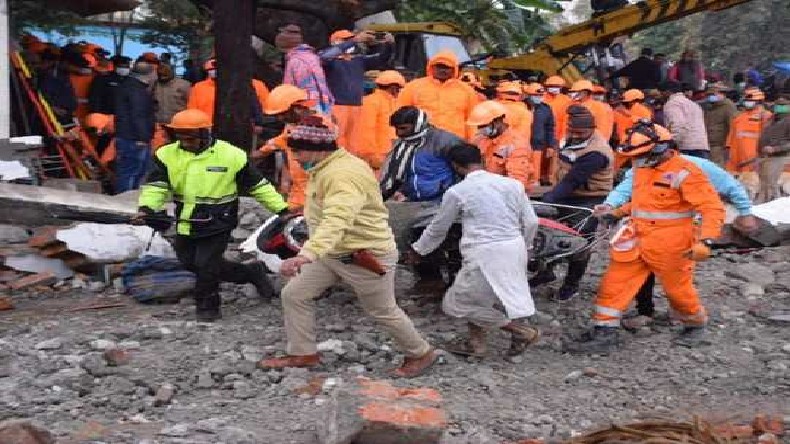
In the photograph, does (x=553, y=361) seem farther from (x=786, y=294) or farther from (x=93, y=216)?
(x=93, y=216)

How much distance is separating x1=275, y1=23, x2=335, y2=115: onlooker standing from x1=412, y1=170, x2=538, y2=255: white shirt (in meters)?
3.06

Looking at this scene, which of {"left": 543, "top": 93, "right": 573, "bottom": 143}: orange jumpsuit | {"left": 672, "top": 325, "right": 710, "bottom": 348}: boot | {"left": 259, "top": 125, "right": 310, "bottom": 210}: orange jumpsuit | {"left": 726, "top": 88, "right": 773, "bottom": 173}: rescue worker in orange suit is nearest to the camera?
{"left": 672, "top": 325, "right": 710, "bottom": 348}: boot

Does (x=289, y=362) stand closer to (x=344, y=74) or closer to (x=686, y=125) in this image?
(x=344, y=74)

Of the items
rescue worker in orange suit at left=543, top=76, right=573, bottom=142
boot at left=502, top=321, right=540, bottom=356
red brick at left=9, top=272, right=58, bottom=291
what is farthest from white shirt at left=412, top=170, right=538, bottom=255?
rescue worker in orange suit at left=543, top=76, right=573, bottom=142

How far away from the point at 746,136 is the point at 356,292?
993 cm

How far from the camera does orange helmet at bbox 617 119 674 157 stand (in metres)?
6.63

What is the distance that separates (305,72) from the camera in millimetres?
9258

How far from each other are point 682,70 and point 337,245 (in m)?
13.0

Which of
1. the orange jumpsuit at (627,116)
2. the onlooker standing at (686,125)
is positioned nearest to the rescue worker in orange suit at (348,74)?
the orange jumpsuit at (627,116)

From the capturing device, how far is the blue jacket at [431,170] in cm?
730

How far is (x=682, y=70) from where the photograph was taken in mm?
17422

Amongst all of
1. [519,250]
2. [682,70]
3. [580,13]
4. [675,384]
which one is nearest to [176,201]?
[519,250]

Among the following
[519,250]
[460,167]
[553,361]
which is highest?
[460,167]

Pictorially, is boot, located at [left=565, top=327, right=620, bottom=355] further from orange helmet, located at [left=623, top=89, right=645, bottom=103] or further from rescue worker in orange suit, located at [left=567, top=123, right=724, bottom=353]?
orange helmet, located at [left=623, top=89, right=645, bottom=103]
